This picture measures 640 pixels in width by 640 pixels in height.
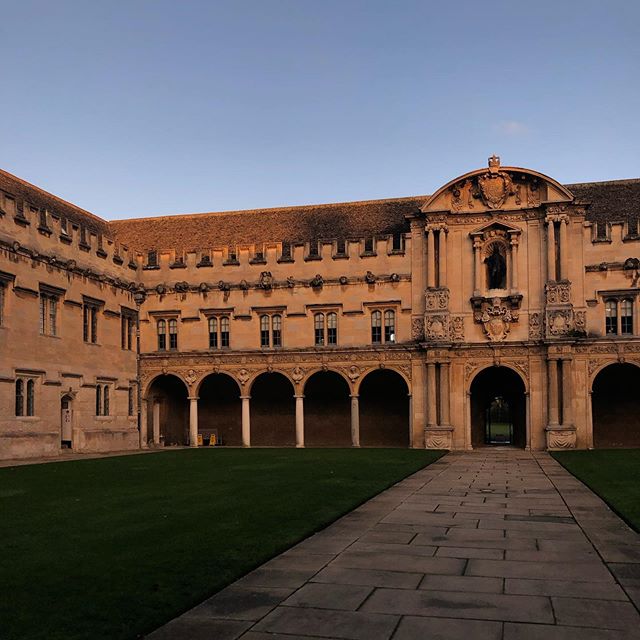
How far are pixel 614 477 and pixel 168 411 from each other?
32337mm

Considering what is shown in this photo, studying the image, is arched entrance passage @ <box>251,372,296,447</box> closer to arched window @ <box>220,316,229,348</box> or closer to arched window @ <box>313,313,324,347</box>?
arched window @ <box>220,316,229,348</box>

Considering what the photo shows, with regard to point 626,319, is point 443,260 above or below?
above

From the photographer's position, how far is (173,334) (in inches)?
1909

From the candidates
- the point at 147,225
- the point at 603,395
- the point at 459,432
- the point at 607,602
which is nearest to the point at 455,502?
the point at 607,602

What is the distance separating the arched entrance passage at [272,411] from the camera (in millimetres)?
49906

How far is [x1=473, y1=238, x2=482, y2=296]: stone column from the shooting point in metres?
44.0

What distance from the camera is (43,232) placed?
3741cm

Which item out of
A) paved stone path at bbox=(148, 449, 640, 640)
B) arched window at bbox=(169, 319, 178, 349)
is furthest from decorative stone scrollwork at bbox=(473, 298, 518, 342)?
paved stone path at bbox=(148, 449, 640, 640)

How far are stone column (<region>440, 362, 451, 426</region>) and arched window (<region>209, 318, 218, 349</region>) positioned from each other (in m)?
13.3

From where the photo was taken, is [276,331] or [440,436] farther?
[276,331]

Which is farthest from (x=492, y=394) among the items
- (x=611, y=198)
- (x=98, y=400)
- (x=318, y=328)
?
(x=98, y=400)

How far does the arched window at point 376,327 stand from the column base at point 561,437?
1027 centimetres

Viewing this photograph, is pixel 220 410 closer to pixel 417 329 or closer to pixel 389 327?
pixel 389 327

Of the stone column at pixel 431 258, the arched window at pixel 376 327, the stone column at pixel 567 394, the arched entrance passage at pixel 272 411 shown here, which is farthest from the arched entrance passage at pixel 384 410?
the stone column at pixel 567 394
